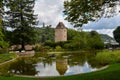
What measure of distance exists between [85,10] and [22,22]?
48.8 m

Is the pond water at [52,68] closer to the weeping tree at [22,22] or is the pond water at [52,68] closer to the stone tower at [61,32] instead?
the weeping tree at [22,22]

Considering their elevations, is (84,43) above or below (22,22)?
below

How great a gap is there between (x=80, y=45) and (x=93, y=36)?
6578 mm

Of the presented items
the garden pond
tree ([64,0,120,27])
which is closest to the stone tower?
the garden pond

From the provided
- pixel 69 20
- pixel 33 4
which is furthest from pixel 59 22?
pixel 69 20

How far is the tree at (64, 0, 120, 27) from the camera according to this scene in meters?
14.3

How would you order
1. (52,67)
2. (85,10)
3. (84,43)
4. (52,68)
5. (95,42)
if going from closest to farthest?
(85,10)
(52,68)
(52,67)
(95,42)
(84,43)

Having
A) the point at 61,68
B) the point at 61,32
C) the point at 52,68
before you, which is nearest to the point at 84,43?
the point at 61,32

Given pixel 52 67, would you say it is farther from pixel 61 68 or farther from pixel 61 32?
pixel 61 32

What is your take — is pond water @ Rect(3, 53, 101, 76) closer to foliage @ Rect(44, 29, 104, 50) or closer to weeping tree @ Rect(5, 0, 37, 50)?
weeping tree @ Rect(5, 0, 37, 50)

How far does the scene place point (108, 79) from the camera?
47.0ft

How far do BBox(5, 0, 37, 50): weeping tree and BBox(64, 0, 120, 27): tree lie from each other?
46118mm

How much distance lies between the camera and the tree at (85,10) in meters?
14.3

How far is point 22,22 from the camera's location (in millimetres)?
62469
